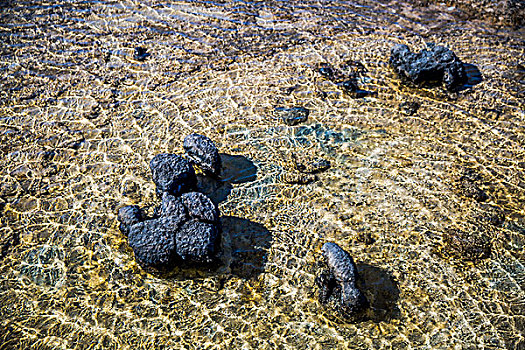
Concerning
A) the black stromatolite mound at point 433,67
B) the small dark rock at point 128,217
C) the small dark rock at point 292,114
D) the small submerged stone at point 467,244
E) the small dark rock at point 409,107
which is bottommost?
the small dark rock at point 128,217

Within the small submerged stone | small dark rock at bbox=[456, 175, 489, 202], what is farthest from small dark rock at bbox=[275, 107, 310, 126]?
the small submerged stone

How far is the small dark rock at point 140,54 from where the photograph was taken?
8.91 m

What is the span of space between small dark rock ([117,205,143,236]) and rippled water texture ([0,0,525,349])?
32 centimetres

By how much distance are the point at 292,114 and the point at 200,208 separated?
301 centimetres

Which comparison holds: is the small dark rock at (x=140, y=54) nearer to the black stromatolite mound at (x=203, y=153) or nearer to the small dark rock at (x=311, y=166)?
the black stromatolite mound at (x=203, y=153)

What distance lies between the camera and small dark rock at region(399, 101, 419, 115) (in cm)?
794

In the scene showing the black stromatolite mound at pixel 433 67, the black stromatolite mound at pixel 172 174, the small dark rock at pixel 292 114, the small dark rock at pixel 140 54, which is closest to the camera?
the black stromatolite mound at pixel 172 174

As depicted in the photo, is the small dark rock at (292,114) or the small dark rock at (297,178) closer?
the small dark rock at (297,178)

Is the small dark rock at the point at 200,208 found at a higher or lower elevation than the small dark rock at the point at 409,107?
lower

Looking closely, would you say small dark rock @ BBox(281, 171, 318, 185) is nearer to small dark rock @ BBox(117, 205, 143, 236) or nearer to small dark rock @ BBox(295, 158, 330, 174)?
small dark rock @ BBox(295, 158, 330, 174)

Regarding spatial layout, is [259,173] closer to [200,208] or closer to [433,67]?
[200,208]

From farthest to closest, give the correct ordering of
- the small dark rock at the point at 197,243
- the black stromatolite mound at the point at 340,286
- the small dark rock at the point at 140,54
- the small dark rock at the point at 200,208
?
the small dark rock at the point at 140,54, the small dark rock at the point at 200,208, the small dark rock at the point at 197,243, the black stromatolite mound at the point at 340,286

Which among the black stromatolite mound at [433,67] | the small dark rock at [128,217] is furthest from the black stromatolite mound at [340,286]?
the black stromatolite mound at [433,67]

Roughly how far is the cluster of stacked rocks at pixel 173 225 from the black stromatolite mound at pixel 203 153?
1.43ft
